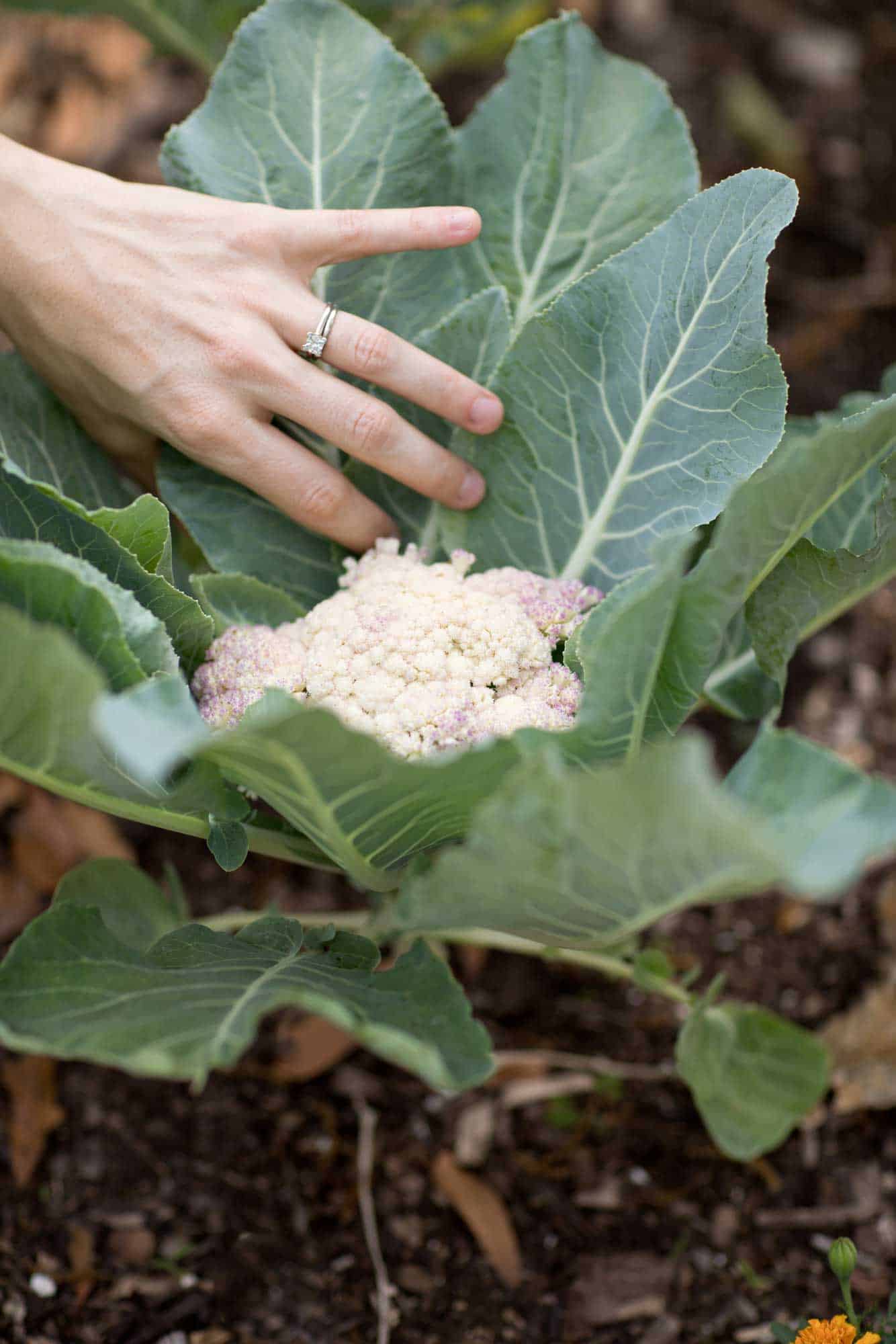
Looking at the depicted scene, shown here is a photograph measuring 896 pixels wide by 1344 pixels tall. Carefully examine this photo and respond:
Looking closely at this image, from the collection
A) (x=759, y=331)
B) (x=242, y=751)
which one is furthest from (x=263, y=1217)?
(x=759, y=331)

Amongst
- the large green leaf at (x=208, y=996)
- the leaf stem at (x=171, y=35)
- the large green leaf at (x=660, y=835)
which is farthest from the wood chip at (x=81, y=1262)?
the leaf stem at (x=171, y=35)

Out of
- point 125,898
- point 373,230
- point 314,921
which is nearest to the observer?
point 373,230

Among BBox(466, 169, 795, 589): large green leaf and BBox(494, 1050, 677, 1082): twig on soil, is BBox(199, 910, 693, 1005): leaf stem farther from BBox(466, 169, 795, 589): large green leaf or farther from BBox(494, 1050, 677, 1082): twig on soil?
BBox(466, 169, 795, 589): large green leaf

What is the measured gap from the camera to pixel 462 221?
4.50 ft

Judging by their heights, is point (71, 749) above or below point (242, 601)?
above

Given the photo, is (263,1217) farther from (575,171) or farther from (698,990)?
(575,171)

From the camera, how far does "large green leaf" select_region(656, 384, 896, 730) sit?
39.9 inches

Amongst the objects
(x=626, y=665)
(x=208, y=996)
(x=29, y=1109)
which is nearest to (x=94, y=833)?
(x=29, y=1109)

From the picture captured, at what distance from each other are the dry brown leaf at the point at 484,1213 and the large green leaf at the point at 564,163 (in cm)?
123

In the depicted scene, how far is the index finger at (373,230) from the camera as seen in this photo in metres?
1.35

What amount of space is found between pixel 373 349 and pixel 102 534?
1.37ft

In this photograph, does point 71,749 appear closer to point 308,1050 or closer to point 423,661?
point 423,661

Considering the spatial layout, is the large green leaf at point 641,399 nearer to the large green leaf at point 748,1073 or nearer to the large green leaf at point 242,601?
the large green leaf at point 242,601

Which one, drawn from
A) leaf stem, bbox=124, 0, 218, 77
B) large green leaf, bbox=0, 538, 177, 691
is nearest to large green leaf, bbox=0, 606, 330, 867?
large green leaf, bbox=0, 538, 177, 691
